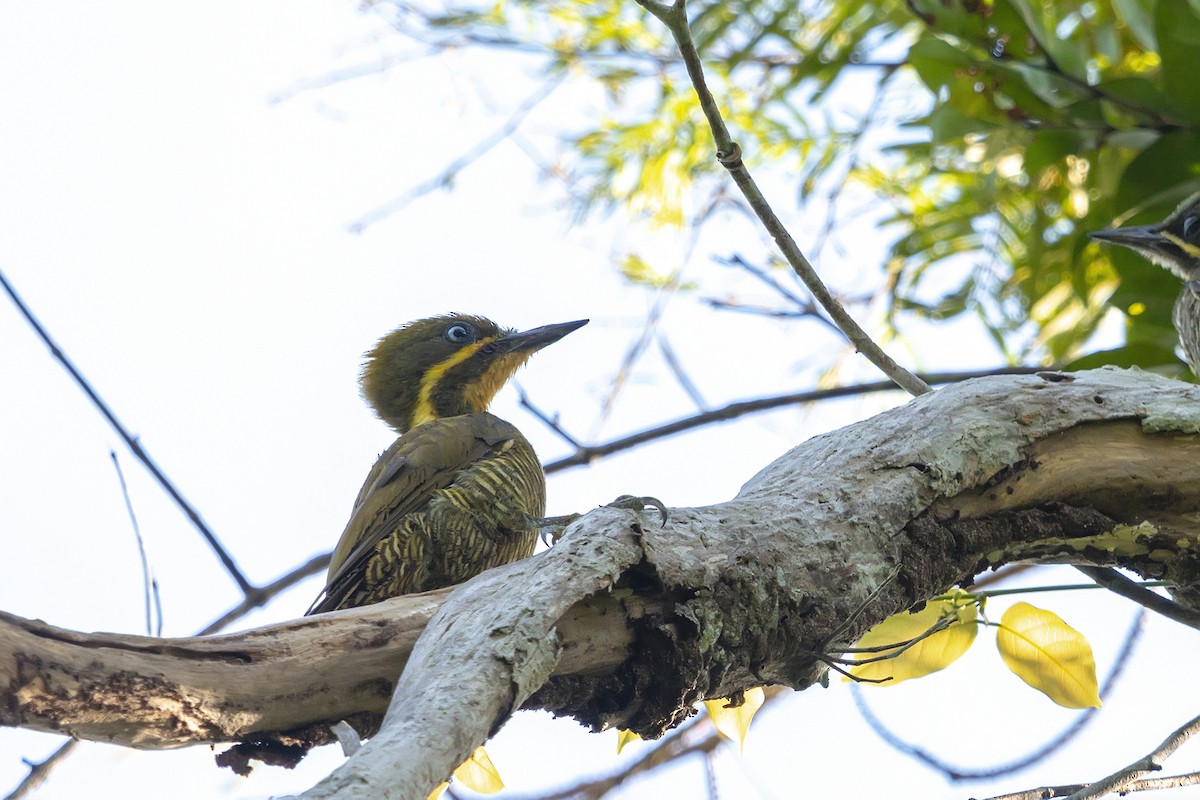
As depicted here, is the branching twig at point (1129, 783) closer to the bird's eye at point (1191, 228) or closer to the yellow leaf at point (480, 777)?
the yellow leaf at point (480, 777)

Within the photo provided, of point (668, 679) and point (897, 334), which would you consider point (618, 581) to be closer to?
point (668, 679)

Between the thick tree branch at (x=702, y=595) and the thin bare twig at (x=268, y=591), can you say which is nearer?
the thick tree branch at (x=702, y=595)

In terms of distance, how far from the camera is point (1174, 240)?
4.90 m

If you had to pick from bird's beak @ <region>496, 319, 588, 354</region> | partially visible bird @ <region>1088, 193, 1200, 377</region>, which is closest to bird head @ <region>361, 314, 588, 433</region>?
bird's beak @ <region>496, 319, 588, 354</region>

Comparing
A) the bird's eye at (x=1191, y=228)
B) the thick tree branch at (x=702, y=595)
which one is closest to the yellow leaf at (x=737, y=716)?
the thick tree branch at (x=702, y=595)

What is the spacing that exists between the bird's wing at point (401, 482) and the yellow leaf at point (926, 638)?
1.25 m

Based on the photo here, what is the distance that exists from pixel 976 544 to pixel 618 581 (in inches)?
36.7

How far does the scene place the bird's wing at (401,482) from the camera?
3166 millimetres

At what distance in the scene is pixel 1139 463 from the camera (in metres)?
2.75

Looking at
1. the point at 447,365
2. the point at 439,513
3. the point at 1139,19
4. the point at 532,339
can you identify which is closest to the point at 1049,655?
the point at 439,513

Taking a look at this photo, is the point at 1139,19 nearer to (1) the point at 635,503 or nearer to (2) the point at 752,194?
(2) the point at 752,194

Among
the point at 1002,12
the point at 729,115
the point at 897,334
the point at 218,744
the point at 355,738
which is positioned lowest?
the point at 355,738

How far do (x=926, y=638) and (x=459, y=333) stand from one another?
7.06 feet

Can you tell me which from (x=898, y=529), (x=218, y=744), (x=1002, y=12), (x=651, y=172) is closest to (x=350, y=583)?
(x=218, y=744)
